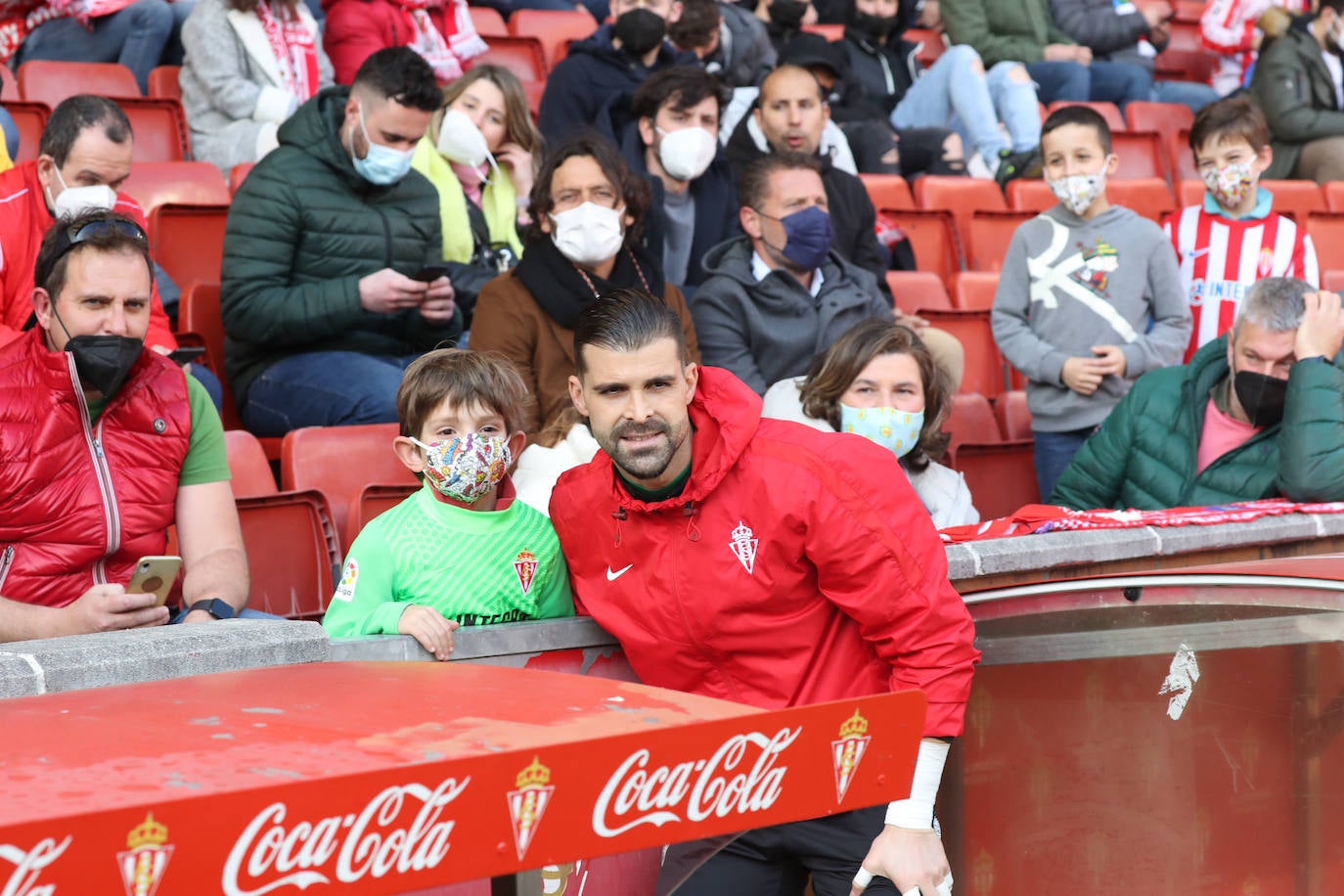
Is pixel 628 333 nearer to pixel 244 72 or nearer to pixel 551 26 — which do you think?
pixel 244 72

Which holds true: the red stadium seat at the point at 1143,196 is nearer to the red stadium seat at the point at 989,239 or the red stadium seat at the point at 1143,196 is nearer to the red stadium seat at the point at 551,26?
the red stadium seat at the point at 989,239

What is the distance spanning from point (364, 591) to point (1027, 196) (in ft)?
20.1

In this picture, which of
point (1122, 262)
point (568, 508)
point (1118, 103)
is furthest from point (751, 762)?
point (1118, 103)

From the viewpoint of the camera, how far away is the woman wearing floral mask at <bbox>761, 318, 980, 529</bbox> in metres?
4.07

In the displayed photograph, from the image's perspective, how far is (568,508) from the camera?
10.1 feet

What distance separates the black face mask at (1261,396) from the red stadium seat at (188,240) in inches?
132

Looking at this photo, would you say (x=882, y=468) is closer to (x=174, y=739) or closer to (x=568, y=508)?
(x=568, y=508)

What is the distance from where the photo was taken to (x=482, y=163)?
5.80m

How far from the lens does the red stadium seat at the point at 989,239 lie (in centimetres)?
787

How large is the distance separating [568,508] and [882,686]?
2.17 ft

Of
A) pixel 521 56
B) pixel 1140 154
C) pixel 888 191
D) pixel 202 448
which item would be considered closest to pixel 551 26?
pixel 521 56

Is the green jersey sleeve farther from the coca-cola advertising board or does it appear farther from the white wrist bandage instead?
the white wrist bandage

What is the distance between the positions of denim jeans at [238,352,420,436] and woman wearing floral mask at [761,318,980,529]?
1.25 m

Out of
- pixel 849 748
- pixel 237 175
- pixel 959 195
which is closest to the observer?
pixel 849 748
